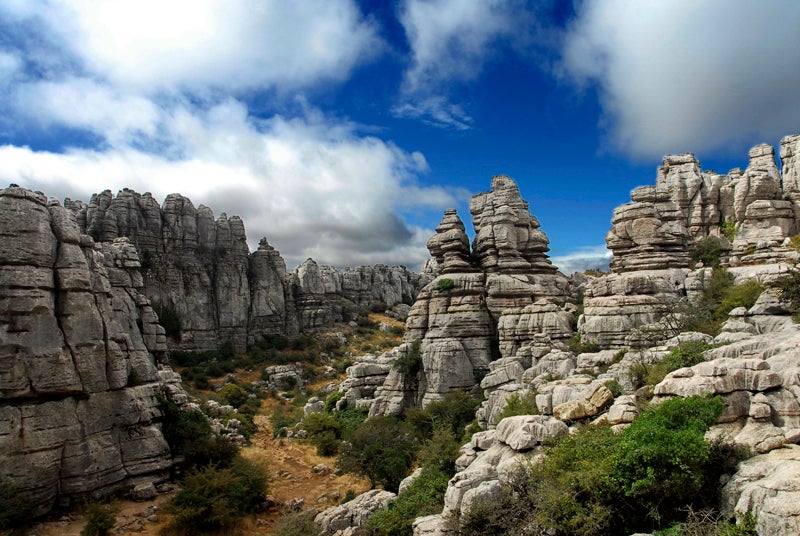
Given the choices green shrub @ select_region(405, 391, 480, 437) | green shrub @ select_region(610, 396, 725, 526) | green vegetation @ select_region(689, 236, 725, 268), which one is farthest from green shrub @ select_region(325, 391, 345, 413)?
green shrub @ select_region(610, 396, 725, 526)

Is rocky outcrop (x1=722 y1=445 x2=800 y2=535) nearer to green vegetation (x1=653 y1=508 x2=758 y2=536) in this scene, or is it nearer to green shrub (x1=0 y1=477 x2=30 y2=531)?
green vegetation (x1=653 y1=508 x2=758 y2=536)

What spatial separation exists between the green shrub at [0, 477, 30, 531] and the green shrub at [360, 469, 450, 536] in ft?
30.2

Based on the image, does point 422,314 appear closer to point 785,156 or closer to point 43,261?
point 43,261

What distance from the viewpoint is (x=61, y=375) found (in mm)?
14922

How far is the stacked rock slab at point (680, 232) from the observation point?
→ 21.5 meters

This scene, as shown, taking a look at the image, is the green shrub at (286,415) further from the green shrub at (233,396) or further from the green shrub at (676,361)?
the green shrub at (676,361)

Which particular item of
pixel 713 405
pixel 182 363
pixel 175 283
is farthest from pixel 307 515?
pixel 175 283

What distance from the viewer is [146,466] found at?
16.8 m

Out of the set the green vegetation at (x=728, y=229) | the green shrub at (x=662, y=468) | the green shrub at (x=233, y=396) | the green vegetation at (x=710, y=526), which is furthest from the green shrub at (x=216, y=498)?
the green vegetation at (x=728, y=229)

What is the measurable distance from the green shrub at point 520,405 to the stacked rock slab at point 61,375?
1238 centimetres

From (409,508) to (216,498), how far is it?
6949mm

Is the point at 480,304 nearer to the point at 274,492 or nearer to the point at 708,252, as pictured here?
the point at 708,252

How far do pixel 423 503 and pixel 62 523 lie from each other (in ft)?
35.2

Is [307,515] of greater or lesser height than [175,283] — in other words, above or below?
below
